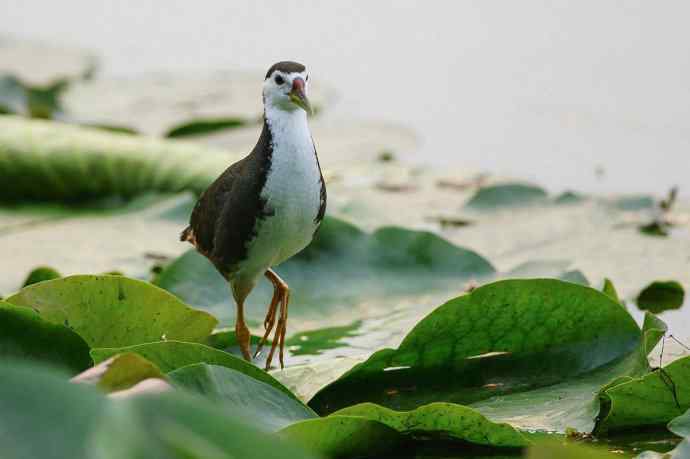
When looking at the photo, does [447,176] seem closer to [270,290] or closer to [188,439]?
[270,290]

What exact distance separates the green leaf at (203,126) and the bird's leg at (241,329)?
2.55 metres

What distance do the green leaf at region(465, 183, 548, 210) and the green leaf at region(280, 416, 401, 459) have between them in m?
2.10

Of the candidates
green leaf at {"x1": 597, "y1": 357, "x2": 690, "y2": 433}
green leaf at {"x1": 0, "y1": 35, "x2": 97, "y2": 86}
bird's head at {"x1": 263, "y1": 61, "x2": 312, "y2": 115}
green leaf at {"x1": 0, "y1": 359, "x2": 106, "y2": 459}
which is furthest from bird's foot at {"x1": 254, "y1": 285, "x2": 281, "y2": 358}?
green leaf at {"x1": 0, "y1": 35, "x2": 97, "y2": 86}

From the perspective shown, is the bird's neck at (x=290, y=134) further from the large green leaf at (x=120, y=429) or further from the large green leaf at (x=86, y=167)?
the large green leaf at (x=120, y=429)

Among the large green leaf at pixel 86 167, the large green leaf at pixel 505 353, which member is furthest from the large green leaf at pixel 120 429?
the large green leaf at pixel 86 167

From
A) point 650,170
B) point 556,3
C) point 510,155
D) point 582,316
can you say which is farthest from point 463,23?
point 582,316

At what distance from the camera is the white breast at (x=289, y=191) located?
9.55 ft

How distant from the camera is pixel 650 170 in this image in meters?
5.06

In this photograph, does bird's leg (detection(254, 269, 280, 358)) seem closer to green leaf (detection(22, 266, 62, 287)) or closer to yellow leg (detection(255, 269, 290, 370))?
yellow leg (detection(255, 269, 290, 370))

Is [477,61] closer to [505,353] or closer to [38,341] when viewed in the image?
[505,353]

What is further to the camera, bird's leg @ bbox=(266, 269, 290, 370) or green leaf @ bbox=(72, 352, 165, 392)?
bird's leg @ bbox=(266, 269, 290, 370)

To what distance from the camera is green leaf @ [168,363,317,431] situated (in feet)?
7.06

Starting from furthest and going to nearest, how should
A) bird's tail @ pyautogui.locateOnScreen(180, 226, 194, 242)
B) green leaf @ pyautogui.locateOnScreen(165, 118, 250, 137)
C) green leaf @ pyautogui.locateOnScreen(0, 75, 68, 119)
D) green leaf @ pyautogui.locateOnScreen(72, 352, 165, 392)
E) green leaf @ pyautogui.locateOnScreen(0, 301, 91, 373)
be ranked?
green leaf @ pyautogui.locateOnScreen(0, 75, 68, 119) → green leaf @ pyautogui.locateOnScreen(165, 118, 250, 137) → bird's tail @ pyautogui.locateOnScreen(180, 226, 194, 242) → green leaf @ pyautogui.locateOnScreen(0, 301, 91, 373) → green leaf @ pyautogui.locateOnScreen(72, 352, 165, 392)

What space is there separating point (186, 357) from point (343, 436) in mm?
355
